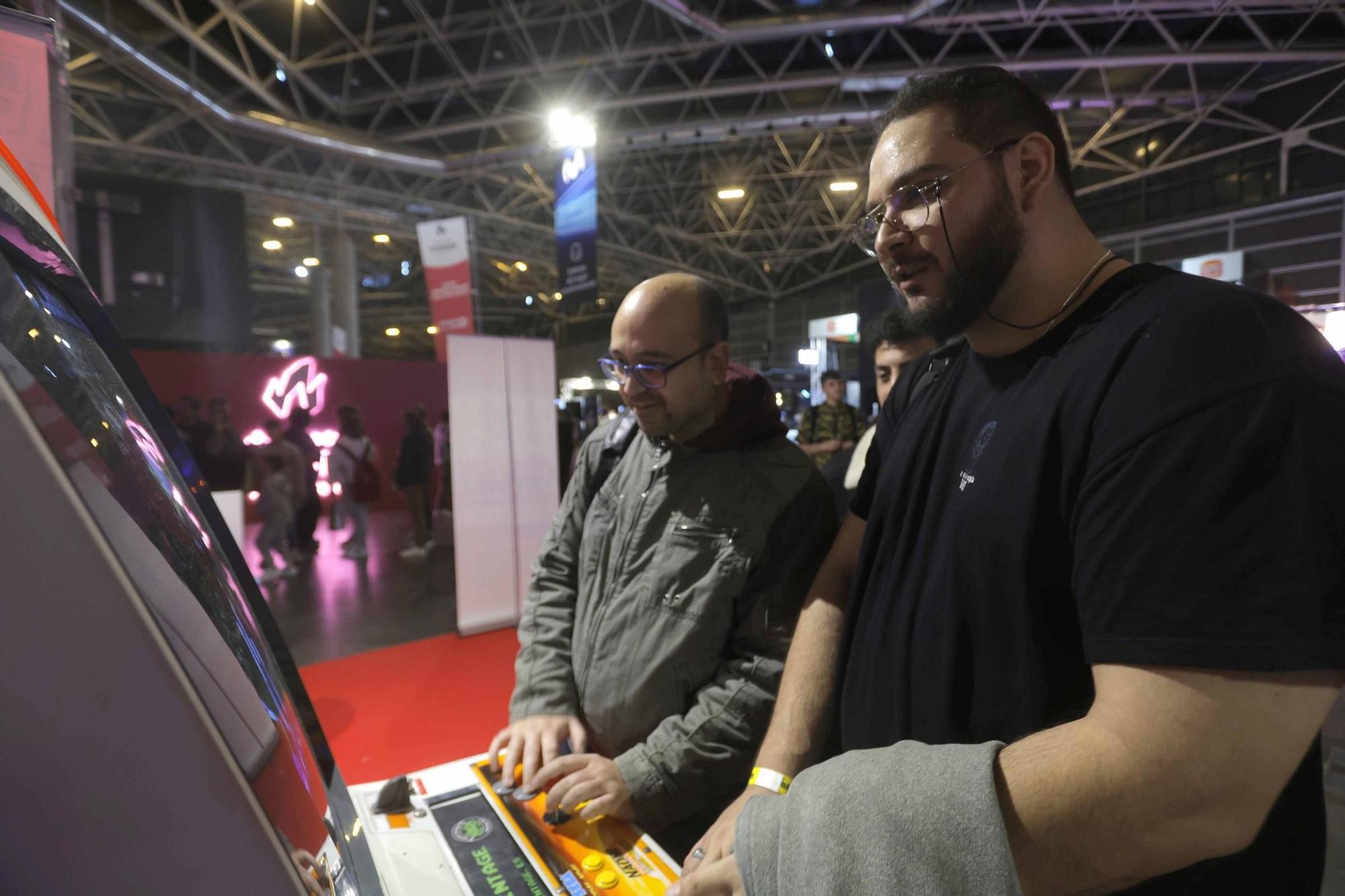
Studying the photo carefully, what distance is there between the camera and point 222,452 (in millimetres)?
6211

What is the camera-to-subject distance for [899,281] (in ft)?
3.07

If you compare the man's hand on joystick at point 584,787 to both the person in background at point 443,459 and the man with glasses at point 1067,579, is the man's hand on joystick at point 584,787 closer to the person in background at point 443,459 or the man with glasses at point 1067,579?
the man with glasses at point 1067,579

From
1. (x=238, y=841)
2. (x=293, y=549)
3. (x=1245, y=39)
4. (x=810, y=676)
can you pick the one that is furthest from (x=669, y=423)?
(x=1245, y=39)

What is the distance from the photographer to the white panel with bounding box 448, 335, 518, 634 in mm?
4566

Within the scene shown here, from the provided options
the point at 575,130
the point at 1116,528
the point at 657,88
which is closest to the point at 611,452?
the point at 1116,528

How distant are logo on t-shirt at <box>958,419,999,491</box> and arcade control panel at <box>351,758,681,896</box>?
1.84 ft

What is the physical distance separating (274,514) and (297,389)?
5.12ft

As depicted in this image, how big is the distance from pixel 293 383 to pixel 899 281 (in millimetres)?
7522

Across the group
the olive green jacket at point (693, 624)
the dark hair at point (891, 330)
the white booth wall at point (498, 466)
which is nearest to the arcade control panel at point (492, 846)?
the olive green jacket at point (693, 624)

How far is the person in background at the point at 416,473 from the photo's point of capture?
698 cm

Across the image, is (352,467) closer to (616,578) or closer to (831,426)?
(831,426)

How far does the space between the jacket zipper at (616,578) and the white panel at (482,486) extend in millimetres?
3352

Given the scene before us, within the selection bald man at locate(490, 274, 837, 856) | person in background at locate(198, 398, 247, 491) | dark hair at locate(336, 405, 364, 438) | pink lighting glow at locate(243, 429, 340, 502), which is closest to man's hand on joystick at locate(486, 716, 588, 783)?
bald man at locate(490, 274, 837, 856)

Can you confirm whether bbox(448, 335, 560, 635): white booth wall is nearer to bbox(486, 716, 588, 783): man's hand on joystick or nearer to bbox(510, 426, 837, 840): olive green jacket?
bbox(510, 426, 837, 840): olive green jacket
